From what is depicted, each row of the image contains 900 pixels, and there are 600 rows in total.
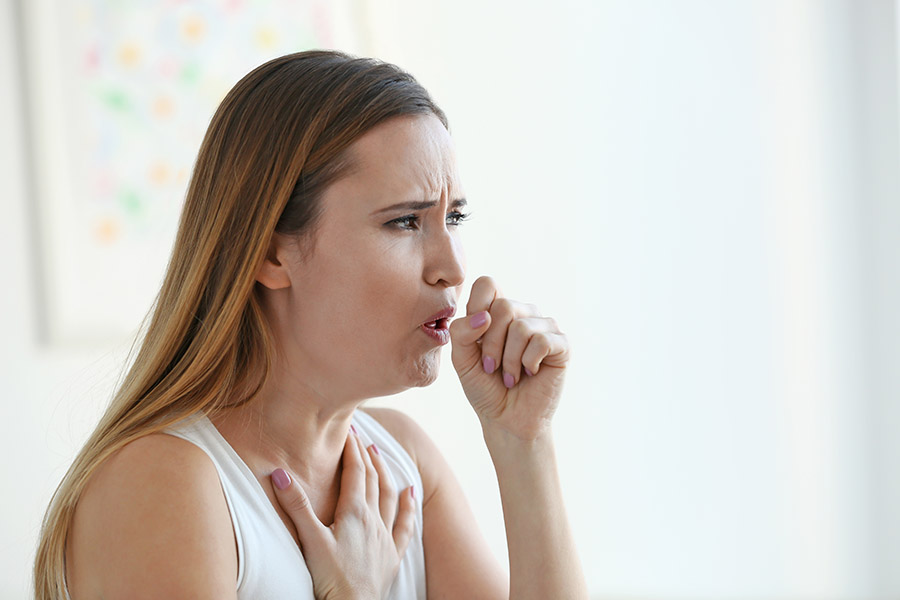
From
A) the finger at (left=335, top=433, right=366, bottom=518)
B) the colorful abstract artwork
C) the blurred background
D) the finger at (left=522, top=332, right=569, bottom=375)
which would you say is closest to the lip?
the finger at (left=522, top=332, right=569, bottom=375)

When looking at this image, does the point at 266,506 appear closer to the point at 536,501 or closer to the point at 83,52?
the point at 536,501

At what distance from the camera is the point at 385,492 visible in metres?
1.34

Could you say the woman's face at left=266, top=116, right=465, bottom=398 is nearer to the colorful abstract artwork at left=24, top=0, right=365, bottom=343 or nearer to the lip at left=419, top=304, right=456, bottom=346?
the lip at left=419, top=304, right=456, bottom=346

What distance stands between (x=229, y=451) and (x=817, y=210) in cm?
158

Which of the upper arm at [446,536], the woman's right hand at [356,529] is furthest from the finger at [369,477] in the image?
the upper arm at [446,536]

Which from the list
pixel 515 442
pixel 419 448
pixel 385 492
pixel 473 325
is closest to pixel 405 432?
pixel 419 448

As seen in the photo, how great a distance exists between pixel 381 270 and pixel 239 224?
20 centimetres

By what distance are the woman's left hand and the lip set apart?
0.01m

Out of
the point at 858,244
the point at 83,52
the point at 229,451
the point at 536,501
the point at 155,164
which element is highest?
the point at 83,52

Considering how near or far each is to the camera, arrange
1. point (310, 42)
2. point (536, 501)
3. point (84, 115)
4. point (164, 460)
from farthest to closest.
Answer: point (310, 42) → point (84, 115) → point (536, 501) → point (164, 460)

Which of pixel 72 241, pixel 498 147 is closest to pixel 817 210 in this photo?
pixel 498 147

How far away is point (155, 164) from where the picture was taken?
235cm

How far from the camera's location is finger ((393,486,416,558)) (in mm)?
1309

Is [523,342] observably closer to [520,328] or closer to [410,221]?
[520,328]
